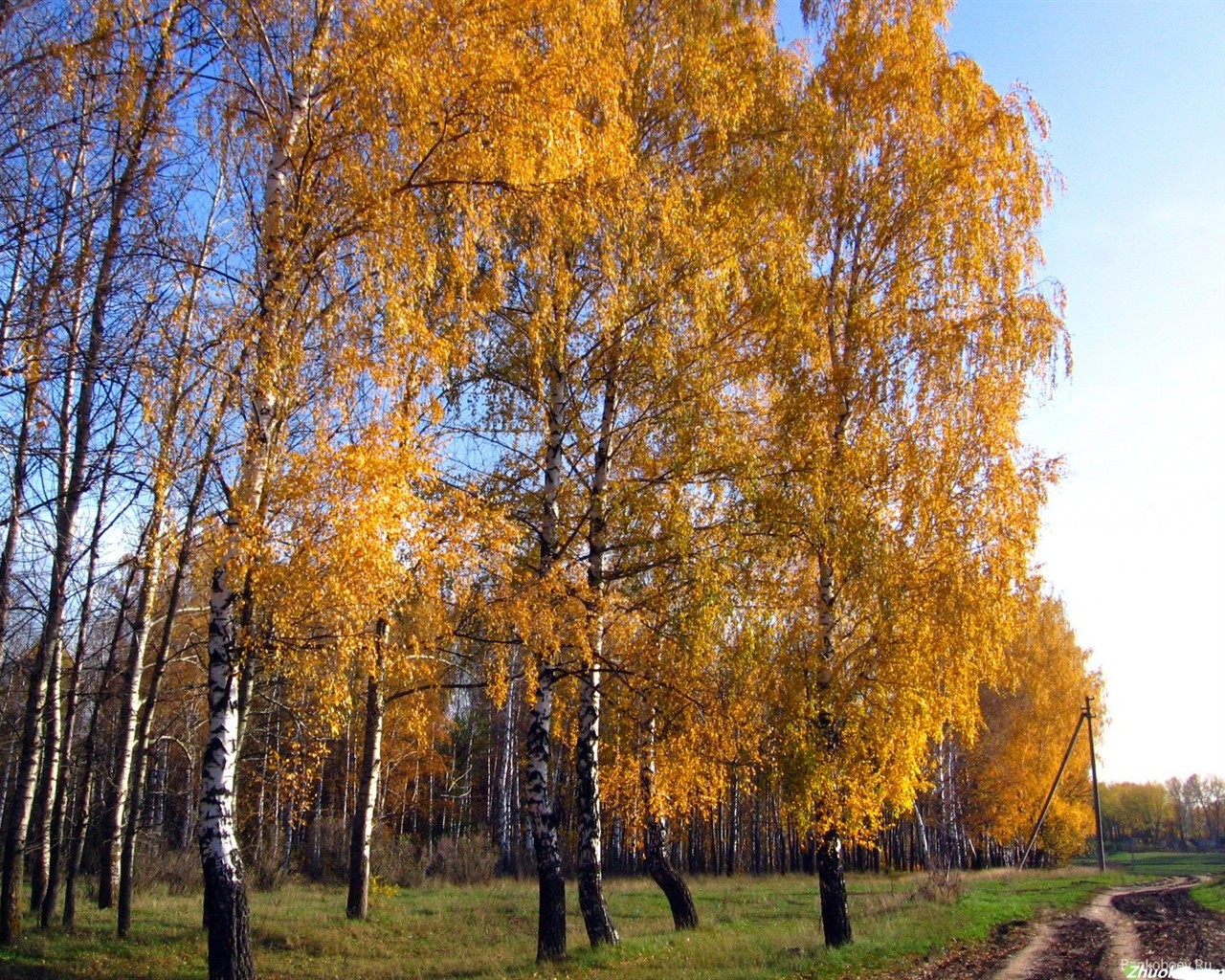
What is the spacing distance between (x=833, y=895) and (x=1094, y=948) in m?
3.68

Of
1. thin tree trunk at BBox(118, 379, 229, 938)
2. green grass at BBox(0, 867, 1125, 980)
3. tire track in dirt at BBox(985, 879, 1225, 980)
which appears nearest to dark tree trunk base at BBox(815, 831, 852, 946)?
green grass at BBox(0, 867, 1125, 980)

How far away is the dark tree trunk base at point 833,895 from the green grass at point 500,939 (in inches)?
7.1

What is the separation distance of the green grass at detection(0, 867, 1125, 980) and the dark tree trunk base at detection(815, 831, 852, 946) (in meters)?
0.18

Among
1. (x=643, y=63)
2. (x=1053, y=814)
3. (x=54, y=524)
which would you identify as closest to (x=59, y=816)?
(x=54, y=524)

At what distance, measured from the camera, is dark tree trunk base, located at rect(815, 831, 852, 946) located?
10.2 metres

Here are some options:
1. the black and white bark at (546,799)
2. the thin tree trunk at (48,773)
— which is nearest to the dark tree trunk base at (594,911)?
the black and white bark at (546,799)

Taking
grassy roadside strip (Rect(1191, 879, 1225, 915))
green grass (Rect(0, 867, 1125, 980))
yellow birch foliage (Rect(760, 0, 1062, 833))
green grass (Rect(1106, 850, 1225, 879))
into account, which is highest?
yellow birch foliage (Rect(760, 0, 1062, 833))

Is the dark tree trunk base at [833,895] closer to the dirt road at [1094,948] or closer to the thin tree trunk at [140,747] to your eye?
the dirt road at [1094,948]

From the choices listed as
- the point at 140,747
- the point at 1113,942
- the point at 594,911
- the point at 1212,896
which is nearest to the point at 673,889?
the point at 594,911

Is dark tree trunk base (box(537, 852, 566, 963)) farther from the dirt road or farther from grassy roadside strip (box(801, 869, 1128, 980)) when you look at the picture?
the dirt road

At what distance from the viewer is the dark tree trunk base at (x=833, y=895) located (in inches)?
403

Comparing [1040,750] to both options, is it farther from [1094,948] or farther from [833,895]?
[833,895]

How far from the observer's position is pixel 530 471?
10.8 m

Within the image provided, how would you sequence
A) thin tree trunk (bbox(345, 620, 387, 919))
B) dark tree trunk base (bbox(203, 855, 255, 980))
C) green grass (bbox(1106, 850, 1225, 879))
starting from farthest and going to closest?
green grass (bbox(1106, 850, 1225, 879))
thin tree trunk (bbox(345, 620, 387, 919))
dark tree trunk base (bbox(203, 855, 255, 980))
